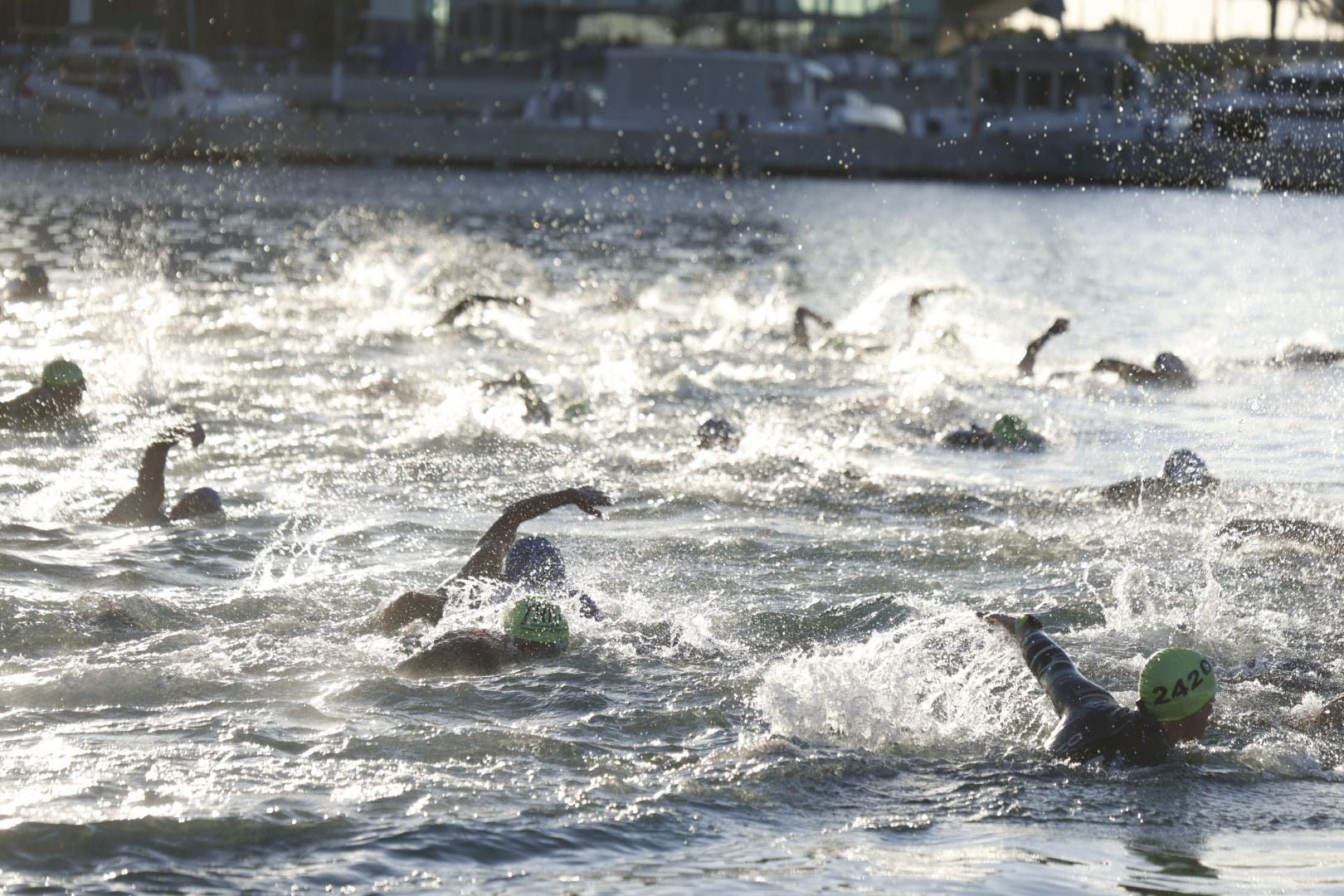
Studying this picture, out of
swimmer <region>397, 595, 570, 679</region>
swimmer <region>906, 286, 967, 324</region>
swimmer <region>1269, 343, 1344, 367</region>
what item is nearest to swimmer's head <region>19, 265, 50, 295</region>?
swimmer <region>906, 286, 967, 324</region>

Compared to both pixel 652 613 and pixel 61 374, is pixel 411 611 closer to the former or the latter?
pixel 652 613

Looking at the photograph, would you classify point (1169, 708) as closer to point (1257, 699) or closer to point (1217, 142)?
point (1257, 699)

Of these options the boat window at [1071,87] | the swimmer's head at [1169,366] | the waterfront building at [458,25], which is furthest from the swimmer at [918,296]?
the waterfront building at [458,25]

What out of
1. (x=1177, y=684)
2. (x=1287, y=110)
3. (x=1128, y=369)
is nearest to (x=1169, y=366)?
(x=1128, y=369)

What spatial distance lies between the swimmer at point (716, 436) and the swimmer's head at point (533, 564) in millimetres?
6119

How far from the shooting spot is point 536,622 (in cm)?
958

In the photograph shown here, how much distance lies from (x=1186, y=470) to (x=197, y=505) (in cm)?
762

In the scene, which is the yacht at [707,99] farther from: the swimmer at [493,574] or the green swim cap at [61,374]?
the swimmer at [493,574]

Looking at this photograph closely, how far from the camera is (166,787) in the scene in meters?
7.53

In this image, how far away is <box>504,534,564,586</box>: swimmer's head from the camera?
396 inches

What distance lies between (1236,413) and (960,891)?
13754mm

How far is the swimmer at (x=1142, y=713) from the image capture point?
8.08m

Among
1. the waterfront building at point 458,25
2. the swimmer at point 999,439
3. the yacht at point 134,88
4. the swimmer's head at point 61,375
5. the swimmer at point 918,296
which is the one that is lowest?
the swimmer at point 999,439

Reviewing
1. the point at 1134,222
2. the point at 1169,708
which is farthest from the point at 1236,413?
the point at 1134,222
